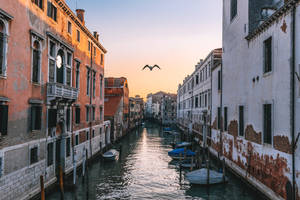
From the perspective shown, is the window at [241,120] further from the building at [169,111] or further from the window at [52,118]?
the building at [169,111]

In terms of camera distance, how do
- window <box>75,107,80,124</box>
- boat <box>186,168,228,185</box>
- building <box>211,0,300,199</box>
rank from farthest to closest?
window <box>75,107,80,124</box> < boat <box>186,168,228,185</box> < building <box>211,0,300,199</box>

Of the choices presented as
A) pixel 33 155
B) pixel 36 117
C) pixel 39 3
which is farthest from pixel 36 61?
pixel 33 155

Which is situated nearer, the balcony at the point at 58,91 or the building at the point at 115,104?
the balcony at the point at 58,91

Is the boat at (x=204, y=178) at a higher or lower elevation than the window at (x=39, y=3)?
lower

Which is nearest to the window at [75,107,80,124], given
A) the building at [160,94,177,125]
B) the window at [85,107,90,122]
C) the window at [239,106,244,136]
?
the window at [85,107,90,122]

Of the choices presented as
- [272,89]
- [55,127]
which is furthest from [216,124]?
[55,127]

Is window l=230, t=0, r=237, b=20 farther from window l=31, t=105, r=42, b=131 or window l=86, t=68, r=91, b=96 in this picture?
window l=31, t=105, r=42, b=131

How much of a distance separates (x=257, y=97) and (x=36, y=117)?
38.6 ft

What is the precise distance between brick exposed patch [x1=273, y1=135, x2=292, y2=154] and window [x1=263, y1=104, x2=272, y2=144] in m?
0.85

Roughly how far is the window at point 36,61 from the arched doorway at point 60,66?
259cm

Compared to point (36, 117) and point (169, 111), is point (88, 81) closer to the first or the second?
point (36, 117)

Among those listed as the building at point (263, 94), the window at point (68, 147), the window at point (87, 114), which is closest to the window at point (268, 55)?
the building at point (263, 94)

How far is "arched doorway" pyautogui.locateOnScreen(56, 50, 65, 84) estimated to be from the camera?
15.5 metres

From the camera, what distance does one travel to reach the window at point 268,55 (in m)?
13.1
